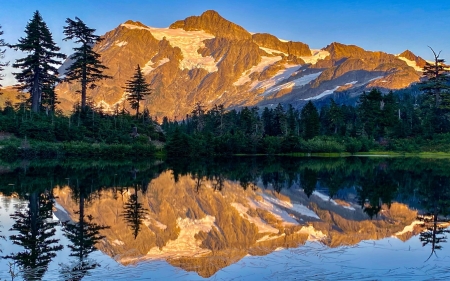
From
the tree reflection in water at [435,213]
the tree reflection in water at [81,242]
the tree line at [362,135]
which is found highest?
the tree line at [362,135]

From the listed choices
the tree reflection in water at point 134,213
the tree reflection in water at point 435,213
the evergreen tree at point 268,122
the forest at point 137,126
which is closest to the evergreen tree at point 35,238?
the tree reflection in water at point 134,213

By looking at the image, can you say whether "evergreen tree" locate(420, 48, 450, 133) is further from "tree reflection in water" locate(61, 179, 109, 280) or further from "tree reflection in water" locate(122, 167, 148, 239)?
"tree reflection in water" locate(61, 179, 109, 280)

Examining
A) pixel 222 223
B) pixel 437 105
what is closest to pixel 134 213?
pixel 222 223

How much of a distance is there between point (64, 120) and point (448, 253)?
166ft

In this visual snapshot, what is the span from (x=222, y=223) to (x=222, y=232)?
1289mm

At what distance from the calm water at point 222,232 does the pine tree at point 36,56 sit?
106 feet

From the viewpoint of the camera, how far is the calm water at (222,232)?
9.65m

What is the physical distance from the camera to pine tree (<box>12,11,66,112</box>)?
5291 centimetres

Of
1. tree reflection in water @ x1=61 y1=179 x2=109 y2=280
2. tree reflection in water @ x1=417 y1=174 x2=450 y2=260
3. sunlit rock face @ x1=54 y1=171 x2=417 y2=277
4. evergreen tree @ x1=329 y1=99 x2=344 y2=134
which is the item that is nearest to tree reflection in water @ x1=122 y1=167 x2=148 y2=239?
sunlit rock face @ x1=54 y1=171 x2=417 y2=277

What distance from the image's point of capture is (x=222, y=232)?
529 inches

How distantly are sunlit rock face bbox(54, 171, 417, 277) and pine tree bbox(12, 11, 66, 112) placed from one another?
35525 millimetres

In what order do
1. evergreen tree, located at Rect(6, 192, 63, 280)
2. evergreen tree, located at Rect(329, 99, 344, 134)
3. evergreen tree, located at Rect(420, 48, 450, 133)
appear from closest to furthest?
1. evergreen tree, located at Rect(6, 192, 63, 280)
2. evergreen tree, located at Rect(420, 48, 450, 133)
3. evergreen tree, located at Rect(329, 99, 344, 134)

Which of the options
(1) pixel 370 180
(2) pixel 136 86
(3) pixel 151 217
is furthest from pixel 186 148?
(3) pixel 151 217

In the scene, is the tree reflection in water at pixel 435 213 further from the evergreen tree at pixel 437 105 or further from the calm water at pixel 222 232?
the evergreen tree at pixel 437 105
